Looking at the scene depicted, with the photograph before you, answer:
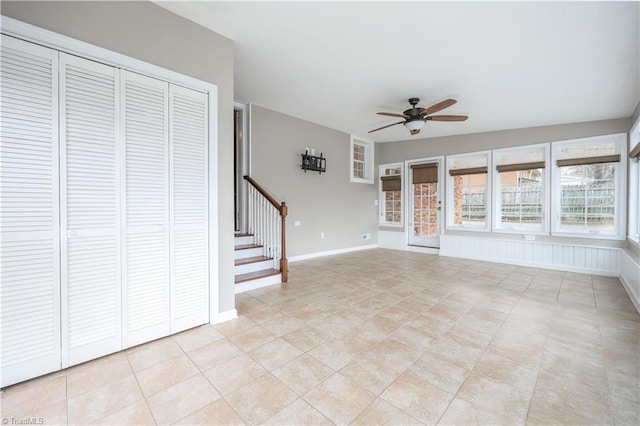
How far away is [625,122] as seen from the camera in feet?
15.0

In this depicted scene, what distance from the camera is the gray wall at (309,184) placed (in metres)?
4.93

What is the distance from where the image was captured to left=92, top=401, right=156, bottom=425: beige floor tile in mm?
1471

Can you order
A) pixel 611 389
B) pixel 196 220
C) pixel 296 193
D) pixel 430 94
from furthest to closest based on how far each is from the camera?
pixel 296 193, pixel 430 94, pixel 196 220, pixel 611 389

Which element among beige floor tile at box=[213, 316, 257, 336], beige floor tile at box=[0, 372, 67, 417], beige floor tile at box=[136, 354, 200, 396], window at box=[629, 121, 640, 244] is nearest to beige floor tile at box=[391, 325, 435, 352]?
beige floor tile at box=[213, 316, 257, 336]

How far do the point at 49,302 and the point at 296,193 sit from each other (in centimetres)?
396

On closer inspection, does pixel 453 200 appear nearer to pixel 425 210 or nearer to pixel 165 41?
pixel 425 210

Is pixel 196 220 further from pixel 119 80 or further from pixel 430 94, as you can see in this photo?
pixel 430 94

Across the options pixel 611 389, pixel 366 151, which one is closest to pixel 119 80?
pixel 611 389

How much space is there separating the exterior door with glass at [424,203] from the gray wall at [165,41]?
17.1 feet

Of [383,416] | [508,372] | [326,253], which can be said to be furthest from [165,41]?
[326,253]

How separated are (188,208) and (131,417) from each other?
62.0 inches

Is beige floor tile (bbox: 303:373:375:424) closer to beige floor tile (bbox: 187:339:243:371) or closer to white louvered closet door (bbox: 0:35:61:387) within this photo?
beige floor tile (bbox: 187:339:243:371)

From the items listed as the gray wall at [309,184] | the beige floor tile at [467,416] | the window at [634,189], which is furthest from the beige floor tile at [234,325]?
the window at [634,189]

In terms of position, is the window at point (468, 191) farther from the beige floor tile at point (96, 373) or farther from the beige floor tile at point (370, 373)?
the beige floor tile at point (96, 373)
